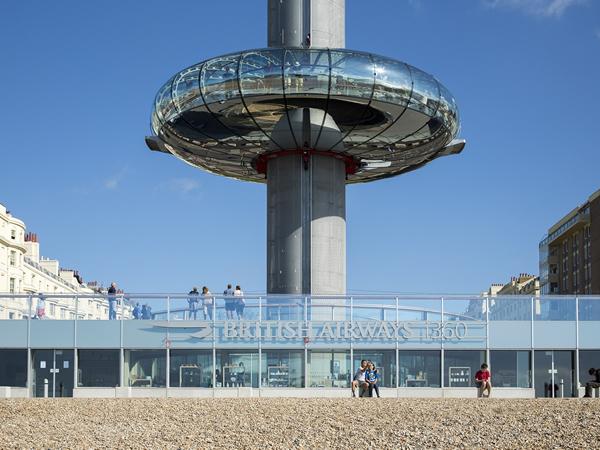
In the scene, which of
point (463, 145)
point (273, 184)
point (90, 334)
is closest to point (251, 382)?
point (90, 334)

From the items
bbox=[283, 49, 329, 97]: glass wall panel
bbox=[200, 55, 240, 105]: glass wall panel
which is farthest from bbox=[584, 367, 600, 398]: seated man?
bbox=[200, 55, 240, 105]: glass wall panel

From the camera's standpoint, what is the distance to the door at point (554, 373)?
39.0m

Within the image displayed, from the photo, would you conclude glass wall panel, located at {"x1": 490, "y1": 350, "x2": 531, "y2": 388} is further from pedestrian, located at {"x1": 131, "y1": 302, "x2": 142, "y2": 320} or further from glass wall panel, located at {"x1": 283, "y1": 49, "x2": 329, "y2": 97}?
pedestrian, located at {"x1": 131, "y1": 302, "x2": 142, "y2": 320}

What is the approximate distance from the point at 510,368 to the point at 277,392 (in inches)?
292

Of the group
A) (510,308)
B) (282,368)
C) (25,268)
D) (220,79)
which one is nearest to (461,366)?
(510,308)

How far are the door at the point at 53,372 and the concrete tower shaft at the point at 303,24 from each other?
42.8 ft

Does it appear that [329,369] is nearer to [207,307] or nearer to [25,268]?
[207,307]

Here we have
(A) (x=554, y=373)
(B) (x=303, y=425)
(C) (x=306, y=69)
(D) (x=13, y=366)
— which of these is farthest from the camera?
(C) (x=306, y=69)

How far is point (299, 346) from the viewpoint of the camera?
38.2m

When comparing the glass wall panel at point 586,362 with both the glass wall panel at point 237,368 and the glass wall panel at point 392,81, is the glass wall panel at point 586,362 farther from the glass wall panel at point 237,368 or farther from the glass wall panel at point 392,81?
the glass wall panel at point 237,368

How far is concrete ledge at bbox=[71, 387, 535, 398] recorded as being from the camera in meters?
37.1

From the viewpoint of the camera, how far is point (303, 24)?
43062mm

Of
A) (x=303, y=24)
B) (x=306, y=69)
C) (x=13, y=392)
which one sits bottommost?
(x=13, y=392)

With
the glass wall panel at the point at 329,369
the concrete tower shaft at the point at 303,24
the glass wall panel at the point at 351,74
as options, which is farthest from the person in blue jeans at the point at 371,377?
the concrete tower shaft at the point at 303,24
